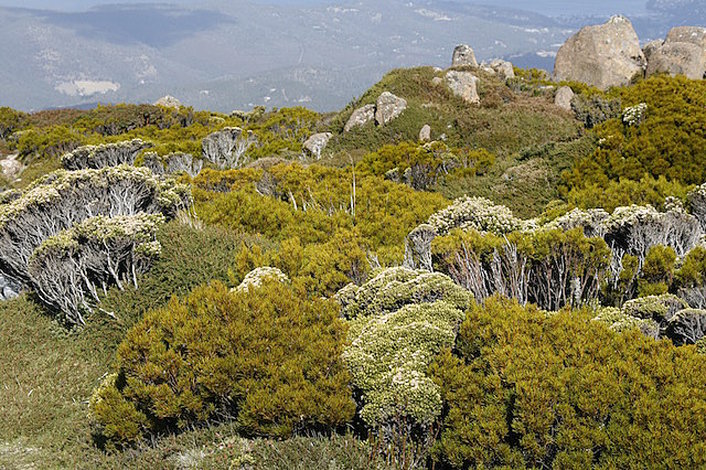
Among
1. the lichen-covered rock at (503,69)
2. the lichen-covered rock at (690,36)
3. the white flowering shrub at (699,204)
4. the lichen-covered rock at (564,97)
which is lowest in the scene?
the white flowering shrub at (699,204)

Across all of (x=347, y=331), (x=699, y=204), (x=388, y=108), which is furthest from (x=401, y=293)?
(x=388, y=108)

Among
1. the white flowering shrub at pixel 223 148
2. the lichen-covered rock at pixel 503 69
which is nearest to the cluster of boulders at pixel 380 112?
the white flowering shrub at pixel 223 148

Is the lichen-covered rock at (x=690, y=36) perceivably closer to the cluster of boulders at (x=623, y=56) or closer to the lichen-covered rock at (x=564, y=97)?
the cluster of boulders at (x=623, y=56)

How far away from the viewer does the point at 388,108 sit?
34.6 meters

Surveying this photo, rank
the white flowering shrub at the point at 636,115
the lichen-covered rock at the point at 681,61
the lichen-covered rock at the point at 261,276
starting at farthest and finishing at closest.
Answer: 1. the lichen-covered rock at the point at 681,61
2. the white flowering shrub at the point at 636,115
3. the lichen-covered rock at the point at 261,276

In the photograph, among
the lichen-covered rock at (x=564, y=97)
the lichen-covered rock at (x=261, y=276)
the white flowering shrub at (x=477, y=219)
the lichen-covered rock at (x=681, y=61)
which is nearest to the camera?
the lichen-covered rock at (x=261, y=276)

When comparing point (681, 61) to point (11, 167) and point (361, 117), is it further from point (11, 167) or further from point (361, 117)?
point (11, 167)

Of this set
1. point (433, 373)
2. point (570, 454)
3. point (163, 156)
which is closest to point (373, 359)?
point (433, 373)

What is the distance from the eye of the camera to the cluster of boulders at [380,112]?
34438mm

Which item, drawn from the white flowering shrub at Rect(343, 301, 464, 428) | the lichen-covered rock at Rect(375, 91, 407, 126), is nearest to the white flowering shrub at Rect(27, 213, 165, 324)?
the white flowering shrub at Rect(343, 301, 464, 428)

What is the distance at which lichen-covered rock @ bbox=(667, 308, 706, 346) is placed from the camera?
5711 mm

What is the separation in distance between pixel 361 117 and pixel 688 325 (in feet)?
103

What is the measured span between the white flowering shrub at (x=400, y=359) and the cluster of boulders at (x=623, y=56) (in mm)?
41473

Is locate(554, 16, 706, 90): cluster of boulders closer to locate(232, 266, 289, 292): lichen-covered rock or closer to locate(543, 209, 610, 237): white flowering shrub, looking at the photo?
locate(543, 209, 610, 237): white flowering shrub
